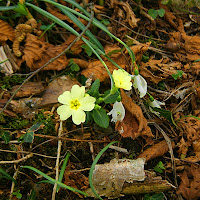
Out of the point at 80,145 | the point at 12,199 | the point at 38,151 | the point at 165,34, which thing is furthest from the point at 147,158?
the point at 165,34

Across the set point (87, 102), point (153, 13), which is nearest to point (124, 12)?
point (153, 13)

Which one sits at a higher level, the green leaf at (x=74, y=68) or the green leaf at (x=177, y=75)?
the green leaf at (x=74, y=68)

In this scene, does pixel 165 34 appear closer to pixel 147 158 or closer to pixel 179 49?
pixel 179 49

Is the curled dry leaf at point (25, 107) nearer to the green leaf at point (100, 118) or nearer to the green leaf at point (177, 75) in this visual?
the green leaf at point (100, 118)

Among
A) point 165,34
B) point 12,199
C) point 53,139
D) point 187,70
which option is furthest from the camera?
point 165,34

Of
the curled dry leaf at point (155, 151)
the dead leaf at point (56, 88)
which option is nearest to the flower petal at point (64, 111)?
the dead leaf at point (56, 88)

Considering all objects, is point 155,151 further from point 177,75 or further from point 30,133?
point 30,133

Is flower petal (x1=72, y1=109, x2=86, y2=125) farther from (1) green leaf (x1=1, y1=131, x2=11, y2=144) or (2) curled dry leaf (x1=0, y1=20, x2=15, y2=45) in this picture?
(2) curled dry leaf (x1=0, y1=20, x2=15, y2=45)
